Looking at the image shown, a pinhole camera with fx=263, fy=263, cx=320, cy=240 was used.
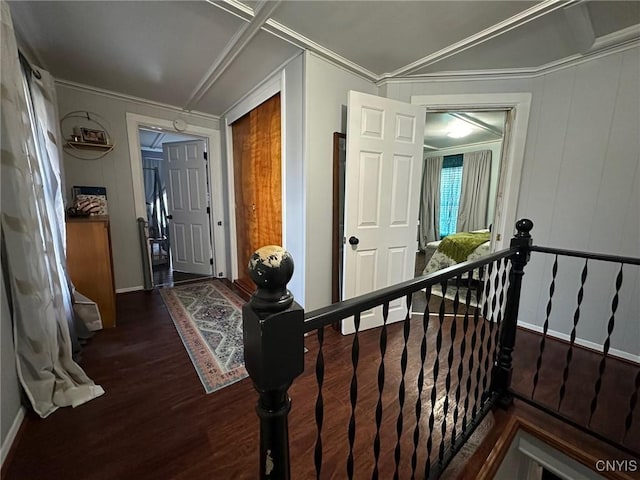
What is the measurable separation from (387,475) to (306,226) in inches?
63.4

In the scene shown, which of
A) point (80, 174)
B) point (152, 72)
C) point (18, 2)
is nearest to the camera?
point (18, 2)

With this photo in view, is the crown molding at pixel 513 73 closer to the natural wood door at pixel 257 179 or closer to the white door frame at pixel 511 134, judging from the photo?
the white door frame at pixel 511 134

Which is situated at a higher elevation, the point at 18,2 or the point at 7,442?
the point at 18,2

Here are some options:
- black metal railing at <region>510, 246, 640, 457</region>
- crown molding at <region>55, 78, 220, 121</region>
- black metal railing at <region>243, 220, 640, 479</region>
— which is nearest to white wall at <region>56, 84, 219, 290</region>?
crown molding at <region>55, 78, 220, 121</region>

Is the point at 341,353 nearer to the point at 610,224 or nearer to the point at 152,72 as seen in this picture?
the point at 610,224

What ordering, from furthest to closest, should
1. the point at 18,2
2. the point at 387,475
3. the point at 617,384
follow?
the point at 617,384 → the point at 18,2 → the point at 387,475

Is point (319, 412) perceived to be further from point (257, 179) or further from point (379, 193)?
point (257, 179)

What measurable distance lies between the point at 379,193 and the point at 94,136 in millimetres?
3124

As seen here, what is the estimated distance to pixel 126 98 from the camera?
3.04 m

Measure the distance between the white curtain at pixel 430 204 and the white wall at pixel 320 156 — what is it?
4664 millimetres

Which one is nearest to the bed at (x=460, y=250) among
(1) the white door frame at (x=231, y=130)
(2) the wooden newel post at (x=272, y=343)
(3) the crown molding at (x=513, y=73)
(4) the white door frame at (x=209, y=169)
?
(3) the crown molding at (x=513, y=73)

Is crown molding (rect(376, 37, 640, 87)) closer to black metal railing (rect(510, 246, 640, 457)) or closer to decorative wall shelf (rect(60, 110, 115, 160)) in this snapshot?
black metal railing (rect(510, 246, 640, 457))

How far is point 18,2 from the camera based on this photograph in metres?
1.58

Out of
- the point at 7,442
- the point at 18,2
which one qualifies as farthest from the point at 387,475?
the point at 18,2
